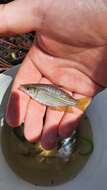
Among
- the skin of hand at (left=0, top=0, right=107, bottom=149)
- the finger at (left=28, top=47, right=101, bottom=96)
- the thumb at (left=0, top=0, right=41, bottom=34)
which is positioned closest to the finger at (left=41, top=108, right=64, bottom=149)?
the skin of hand at (left=0, top=0, right=107, bottom=149)

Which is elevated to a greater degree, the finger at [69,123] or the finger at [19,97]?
the finger at [19,97]

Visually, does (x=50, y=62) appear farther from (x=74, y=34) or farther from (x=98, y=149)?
(x=98, y=149)

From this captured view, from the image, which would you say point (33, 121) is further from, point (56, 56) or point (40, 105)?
point (56, 56)

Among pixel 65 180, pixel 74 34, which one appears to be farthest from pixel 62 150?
pixel 74 34

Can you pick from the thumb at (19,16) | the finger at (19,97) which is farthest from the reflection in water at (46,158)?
the thumb at (19,16)

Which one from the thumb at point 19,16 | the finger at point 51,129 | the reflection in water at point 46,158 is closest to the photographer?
the thumb at point 19,16

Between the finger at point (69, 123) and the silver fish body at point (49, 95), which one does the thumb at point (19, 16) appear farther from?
the finger at point (69, 123)
